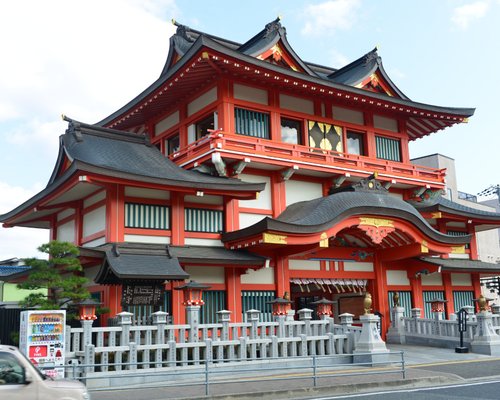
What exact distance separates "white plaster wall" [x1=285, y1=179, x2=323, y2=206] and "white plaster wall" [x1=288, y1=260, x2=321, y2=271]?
8.81 ft

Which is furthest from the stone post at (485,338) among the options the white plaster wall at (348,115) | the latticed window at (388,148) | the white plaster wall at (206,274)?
the white plaster wall at (348,115)

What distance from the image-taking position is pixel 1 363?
9219mm

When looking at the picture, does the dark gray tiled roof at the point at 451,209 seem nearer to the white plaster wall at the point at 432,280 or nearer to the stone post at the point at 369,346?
the white plaster wall at the point at 432,280

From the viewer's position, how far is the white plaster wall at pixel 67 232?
85.7 ft

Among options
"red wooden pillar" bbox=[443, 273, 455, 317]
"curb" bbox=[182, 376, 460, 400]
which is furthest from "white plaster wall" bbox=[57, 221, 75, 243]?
"red wooden pillar" bbox=[443, 273, 455, 317]

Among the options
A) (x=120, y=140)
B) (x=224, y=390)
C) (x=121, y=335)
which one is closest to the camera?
(x=224, y=390)

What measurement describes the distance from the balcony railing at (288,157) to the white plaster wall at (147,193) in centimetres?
252

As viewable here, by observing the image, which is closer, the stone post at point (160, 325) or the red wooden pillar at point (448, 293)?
the stone post at point (160, 325)

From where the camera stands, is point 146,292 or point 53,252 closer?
point 53,252

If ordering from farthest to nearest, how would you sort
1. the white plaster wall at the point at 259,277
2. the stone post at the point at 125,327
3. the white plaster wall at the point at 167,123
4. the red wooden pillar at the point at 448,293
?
the red wooden pillar at the point at 448,293 < the white plaster wall at the point at 167,123 < the white plaster wall at the point at 259,277 < the stone post at the point at 125,327

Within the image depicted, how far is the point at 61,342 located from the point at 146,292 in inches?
241

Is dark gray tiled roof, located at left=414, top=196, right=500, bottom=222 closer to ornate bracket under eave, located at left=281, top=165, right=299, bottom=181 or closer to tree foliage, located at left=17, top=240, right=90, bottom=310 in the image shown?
ornate bracket under eave, located at left=281, top=165, right=299, bottom=181

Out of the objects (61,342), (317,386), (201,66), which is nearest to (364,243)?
(201,66)

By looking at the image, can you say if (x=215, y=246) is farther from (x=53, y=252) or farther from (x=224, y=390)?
(x=224, y=390)
